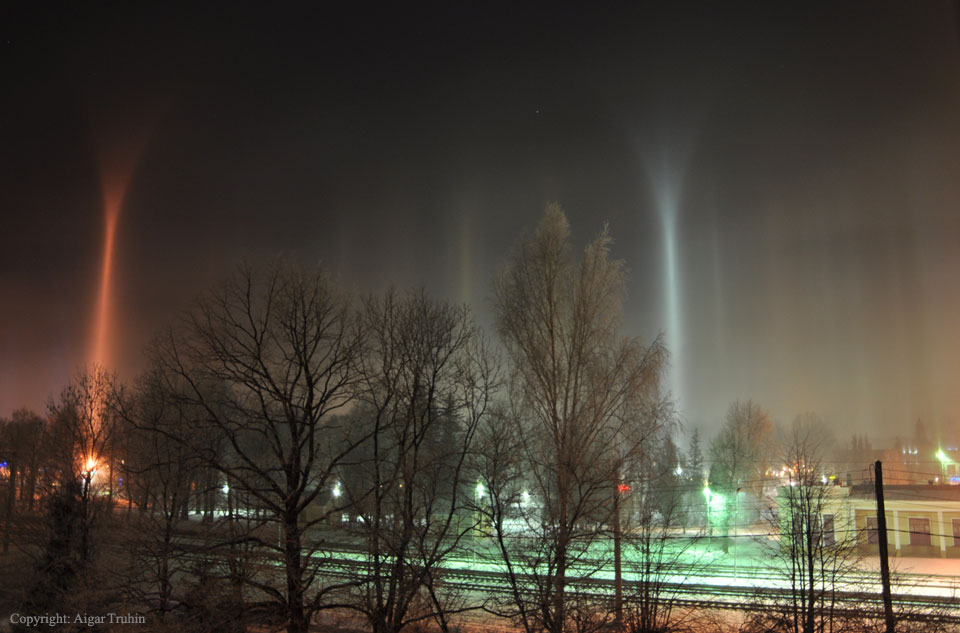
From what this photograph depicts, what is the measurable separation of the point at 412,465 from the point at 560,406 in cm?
476

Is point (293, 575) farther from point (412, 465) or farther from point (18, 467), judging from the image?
point (18, 467)

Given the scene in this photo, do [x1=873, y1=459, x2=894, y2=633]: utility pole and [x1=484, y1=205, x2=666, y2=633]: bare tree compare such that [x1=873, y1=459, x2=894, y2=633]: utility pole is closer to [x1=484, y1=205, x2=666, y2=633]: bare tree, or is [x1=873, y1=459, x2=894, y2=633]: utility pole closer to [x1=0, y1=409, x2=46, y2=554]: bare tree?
[x1=484, y1=205, x2=666, y2=633]: bare tree

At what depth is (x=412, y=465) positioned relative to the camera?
18578mm

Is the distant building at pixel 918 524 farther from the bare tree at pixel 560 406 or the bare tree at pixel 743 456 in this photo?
the bare tree at pixel 560 406

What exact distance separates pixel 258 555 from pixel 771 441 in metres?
45.9

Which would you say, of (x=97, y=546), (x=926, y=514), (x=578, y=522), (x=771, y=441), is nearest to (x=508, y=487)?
(x=578, y=522)

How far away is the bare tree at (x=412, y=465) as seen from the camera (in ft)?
56.4

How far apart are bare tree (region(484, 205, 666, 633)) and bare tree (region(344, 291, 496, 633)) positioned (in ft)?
4.63

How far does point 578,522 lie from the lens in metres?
17.8

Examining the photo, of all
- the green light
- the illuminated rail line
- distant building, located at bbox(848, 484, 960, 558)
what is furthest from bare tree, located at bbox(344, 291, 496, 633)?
the green light

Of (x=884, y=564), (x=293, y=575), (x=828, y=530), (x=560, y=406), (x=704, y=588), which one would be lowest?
(x=704, y=588)

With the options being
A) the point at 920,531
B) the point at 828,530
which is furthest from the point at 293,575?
the point at 920,531

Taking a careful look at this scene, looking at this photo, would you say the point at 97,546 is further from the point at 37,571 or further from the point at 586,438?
the point at 586,438

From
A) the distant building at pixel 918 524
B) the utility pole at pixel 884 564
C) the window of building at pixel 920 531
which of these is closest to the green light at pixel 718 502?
the distant building at pixel 918 524
